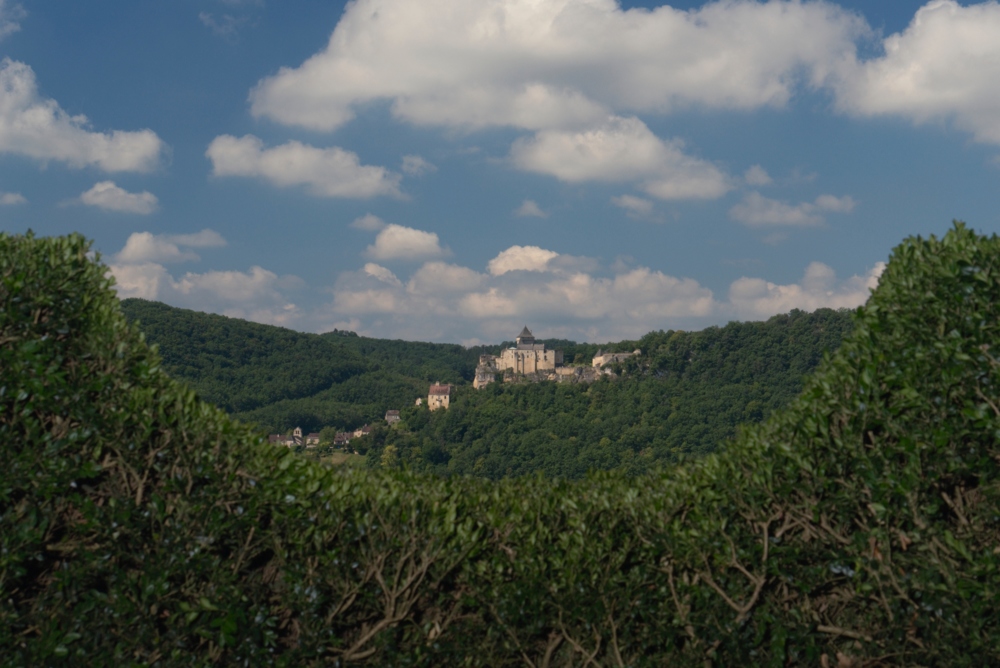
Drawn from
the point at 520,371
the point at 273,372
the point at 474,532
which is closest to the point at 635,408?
the point at 520,371

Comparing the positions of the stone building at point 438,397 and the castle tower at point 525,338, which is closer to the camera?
the stone building at point 438,397

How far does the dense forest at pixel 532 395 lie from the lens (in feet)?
225

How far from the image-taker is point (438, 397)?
3875 inches

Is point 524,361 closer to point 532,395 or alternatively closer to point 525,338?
point 525,338

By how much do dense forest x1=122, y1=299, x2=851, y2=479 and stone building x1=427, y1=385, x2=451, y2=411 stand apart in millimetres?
1964

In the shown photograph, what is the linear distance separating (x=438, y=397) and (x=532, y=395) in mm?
14027

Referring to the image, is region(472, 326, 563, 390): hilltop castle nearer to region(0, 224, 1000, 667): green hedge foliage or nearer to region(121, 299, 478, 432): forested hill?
region(121, 299, 478, 432): forested hill

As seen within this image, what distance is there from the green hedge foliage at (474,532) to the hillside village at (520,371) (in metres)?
79.0

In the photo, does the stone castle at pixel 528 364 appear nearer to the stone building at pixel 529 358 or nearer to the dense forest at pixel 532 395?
the stone building at pixel 529 358

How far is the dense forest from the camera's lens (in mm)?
68688

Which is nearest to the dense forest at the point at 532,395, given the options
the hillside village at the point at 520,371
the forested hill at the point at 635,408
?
the forested hill at the point at 635,408

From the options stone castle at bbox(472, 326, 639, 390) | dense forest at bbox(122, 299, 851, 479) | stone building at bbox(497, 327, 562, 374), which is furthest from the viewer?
stone building at bbox(497, 327, 562, 374)

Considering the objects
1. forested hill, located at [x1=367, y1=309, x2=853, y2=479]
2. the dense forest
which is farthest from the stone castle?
forested hill, located at [x1=367, y1=309, x2=853, y2=479]

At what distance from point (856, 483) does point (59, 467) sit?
16.1 ft
